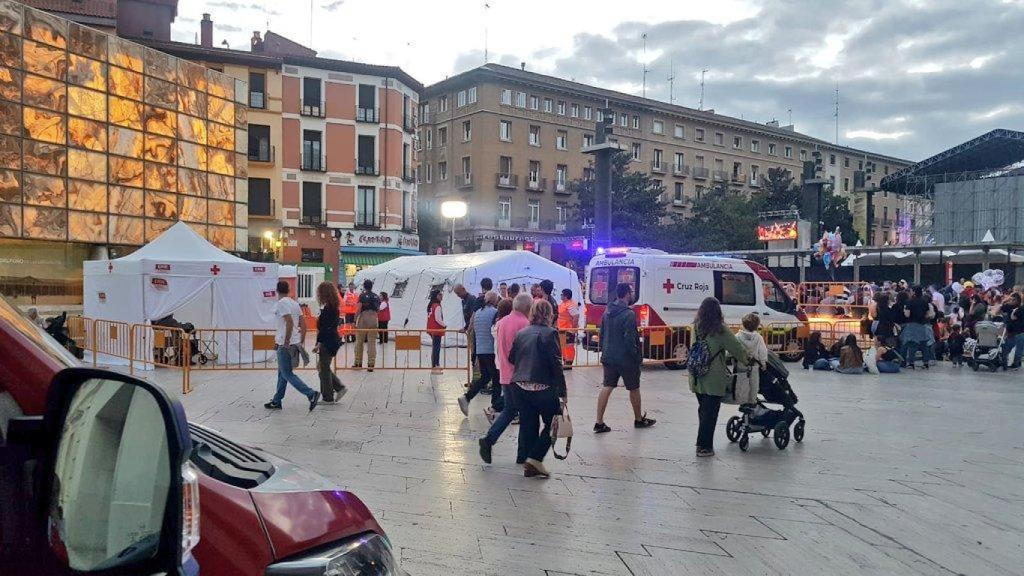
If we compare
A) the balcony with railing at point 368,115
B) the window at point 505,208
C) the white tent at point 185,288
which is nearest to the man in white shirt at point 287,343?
the white tent at point 185,288

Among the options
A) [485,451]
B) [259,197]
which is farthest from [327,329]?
[259,197]

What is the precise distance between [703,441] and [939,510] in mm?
2253

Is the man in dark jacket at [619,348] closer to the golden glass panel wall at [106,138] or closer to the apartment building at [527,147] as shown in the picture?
the golden glass panel wall at [106,138]

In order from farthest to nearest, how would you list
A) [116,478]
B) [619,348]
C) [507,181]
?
1. [507,181]
2. [619,348]
3. [116,478]

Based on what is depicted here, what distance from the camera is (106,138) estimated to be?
26297 mm

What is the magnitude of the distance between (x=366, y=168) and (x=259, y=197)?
5793 mm

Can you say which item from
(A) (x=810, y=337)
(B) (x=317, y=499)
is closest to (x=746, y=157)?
(A) (x=810, y=337)

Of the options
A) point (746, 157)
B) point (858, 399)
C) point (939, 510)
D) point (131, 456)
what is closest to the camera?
point (131, 456)

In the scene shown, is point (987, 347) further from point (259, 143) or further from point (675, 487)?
point (259, 143)

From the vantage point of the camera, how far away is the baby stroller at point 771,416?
816cm

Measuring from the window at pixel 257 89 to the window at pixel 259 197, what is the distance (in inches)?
151

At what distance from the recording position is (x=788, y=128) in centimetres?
7525

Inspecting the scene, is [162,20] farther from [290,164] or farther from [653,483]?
[653,483]

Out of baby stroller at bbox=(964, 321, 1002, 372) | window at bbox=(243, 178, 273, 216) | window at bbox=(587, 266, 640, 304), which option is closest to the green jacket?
window at bbox=(587, 266, 640, 304)
